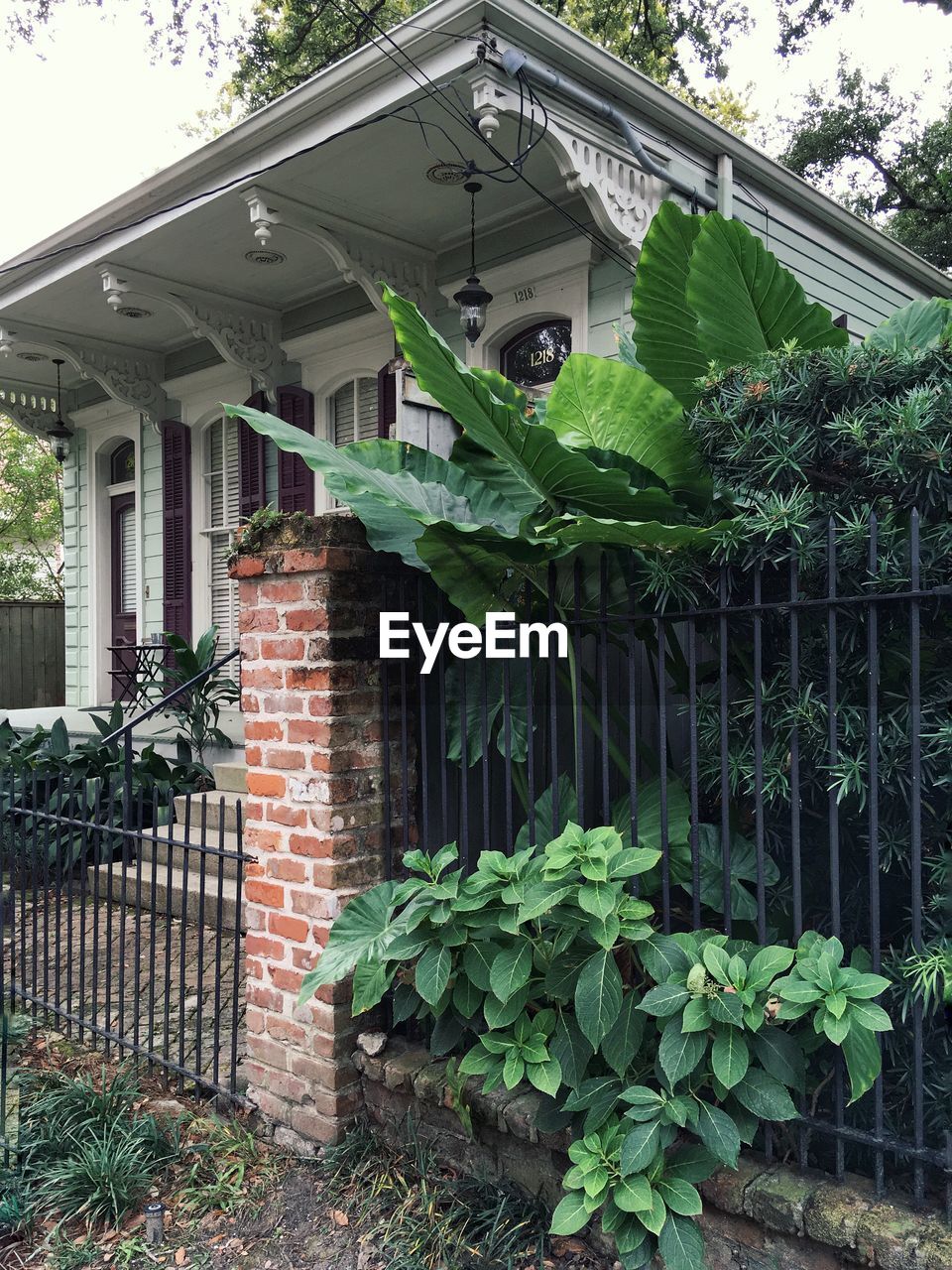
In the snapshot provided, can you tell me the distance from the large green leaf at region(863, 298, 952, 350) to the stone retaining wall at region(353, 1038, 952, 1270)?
6.04 feet

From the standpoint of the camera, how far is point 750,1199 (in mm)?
1986

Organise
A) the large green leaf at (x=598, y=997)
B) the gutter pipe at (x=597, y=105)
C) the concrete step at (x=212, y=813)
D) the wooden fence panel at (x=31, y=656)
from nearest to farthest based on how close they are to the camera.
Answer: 1. the large green leaf at (x=598, y=997)
2. the gutter pipe at (x=597, y=105)
3. the concrete step at (x=212, y=813)
4. the wooden fence panel at (x=31, y=656)

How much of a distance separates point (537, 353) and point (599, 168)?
1433 mm

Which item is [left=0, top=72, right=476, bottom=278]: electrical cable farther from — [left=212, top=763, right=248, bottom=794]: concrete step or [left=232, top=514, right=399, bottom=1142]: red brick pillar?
[left=212, top=763, right=248, bottom=794]: concrete step

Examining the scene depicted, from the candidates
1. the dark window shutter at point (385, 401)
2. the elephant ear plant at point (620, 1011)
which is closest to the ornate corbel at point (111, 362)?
the dark window shutter at point (385, 401)

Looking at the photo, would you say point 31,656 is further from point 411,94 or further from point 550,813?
point 550,813

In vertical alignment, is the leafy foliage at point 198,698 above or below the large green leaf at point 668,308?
below

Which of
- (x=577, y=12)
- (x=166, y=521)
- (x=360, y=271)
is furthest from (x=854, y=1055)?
(x=577, y=12)

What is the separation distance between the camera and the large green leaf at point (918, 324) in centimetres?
220

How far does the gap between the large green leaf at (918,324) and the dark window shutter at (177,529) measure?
24.8 ft

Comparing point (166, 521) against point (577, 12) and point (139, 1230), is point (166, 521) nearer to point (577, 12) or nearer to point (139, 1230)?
point (139, 1230)

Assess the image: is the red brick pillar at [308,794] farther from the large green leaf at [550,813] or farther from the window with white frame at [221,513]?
the window with white frame at [221,513]

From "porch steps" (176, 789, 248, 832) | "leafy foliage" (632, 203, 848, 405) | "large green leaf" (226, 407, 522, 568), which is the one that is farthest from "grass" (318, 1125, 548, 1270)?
"porch steps" (176, 789, 248, 832)

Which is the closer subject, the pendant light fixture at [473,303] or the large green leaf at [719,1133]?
the large green leaf at [719,1133]
